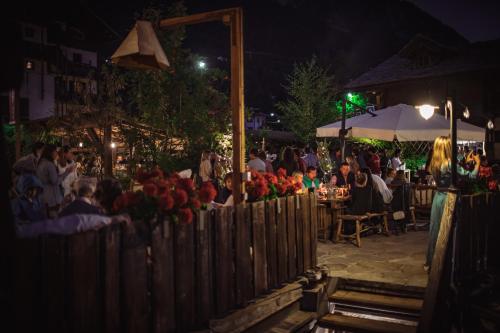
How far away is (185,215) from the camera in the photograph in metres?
3.79

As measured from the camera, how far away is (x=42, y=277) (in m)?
A: 2.78

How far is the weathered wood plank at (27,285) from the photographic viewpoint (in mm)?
2635

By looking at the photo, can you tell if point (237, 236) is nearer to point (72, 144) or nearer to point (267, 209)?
point (267, 209)

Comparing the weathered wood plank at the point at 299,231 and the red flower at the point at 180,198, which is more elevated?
the red flower at the point at 180,198

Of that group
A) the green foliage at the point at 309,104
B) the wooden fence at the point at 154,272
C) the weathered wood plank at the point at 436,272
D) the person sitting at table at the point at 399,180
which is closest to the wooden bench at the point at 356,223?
the person sitting at table at the point at 399,180

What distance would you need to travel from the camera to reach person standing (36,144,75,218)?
773 centimetres

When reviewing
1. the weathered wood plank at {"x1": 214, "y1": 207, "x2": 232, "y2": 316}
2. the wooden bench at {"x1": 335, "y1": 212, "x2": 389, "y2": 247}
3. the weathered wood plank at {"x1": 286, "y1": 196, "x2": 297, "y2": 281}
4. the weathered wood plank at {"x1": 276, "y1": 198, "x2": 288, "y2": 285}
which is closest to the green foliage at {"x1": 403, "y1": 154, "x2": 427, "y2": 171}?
the wooden bench at {"x1": 335, "y1": 212, "x2": 389, "y2": 247}

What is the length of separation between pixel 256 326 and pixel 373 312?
2077mm

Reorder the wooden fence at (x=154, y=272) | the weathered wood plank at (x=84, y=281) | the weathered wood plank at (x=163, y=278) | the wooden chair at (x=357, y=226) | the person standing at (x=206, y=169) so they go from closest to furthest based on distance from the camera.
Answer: the wooden fence at (x=154, y=272), the weathered wood plank at (x=84, y=281), the weathered wood plank at (x=163, y=278), the wooden chair at (x=357, y=226), the person standing at (x=206, y=169)

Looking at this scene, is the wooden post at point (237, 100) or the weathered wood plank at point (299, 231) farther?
the weathered wood plank at point (299, 231)

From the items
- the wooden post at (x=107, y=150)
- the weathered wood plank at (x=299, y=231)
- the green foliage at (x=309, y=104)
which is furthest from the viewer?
the green foliage at (x=309, y=104)

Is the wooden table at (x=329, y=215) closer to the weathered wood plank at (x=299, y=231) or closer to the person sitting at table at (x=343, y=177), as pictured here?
the person sitting at table at (x=343, y=177)

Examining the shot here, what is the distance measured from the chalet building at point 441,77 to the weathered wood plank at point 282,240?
17584 millimetres

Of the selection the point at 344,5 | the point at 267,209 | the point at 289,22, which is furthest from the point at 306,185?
the point at 344,5
